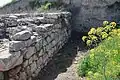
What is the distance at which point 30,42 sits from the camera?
7332 mm

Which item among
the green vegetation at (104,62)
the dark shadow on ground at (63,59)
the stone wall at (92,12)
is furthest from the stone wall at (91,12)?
the green vegetation at (104,62)

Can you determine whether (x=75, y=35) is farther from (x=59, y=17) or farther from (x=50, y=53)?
(x=50, y=53)

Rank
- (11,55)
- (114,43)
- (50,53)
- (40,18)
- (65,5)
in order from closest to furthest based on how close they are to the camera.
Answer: (11,55) < (114,43) < (50,53) < (40,18) < (65,5)

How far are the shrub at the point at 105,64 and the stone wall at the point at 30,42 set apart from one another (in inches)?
52.4

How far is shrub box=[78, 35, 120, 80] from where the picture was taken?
5.34m

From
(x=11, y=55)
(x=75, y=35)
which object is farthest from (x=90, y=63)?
(x=75, y=35)

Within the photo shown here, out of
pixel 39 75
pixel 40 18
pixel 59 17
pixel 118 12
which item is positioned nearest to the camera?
pixel 39 75

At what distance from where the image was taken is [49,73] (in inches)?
317

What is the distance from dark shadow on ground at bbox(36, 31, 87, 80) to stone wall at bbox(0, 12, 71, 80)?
0.54ft

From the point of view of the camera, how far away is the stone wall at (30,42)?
659 centimetres

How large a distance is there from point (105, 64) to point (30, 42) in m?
2.37

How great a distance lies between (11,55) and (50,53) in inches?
110

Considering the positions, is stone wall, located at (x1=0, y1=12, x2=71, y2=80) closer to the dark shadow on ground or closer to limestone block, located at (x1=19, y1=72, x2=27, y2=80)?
limestone block, located at (x1=19, y1=72, x2=27, y2=80)

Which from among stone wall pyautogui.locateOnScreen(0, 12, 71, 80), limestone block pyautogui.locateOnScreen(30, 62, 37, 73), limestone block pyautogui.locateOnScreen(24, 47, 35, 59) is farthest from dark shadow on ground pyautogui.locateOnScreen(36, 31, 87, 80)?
limestone block pyautogui.locateOnScreen(24, 47, 35, 59)
